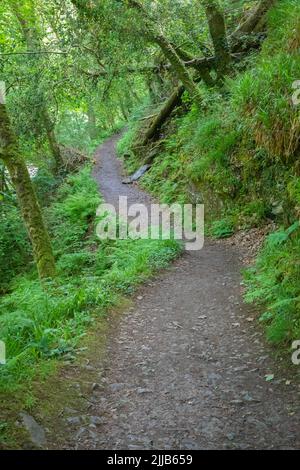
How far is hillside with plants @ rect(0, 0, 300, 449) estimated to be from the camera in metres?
5.57

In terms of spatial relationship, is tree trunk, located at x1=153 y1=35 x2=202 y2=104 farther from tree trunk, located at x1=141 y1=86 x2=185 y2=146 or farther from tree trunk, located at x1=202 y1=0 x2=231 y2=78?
tree trunk, located at x1=141 y1=86 x2=185 y2=146

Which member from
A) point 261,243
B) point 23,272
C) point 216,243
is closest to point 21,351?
point 261,243

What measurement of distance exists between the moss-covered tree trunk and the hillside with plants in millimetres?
28

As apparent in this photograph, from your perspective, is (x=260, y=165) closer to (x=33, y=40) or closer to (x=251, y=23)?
→ (x=251, y=23)

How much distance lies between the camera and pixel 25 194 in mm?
8445

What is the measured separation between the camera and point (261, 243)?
8.51 m

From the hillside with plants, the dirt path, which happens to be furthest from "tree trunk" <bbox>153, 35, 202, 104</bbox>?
the dirt path

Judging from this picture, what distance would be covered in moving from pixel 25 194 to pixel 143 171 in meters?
9.39

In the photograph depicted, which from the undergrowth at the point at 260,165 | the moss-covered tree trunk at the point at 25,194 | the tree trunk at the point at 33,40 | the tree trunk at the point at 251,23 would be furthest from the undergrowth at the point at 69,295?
the tree trunk at the point at 251,23

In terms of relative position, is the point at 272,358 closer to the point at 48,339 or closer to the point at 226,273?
the point at 48,339

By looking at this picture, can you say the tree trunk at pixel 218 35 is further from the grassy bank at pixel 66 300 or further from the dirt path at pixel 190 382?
the dirt path at pixel 190 382

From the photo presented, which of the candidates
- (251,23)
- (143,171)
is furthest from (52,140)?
(251,23)

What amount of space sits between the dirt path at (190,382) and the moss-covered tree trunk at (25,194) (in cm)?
258
